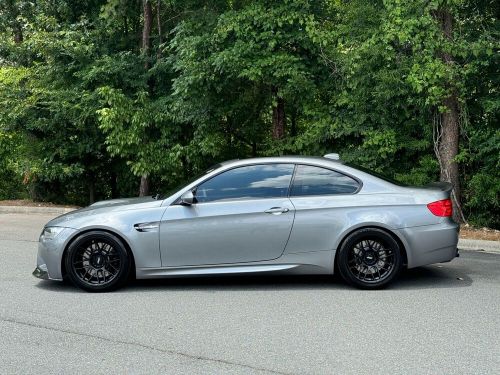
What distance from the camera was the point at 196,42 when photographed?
1270 centimetres

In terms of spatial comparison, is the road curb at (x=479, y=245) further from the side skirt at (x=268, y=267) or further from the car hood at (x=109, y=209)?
the car hood at (x=109, y=209)

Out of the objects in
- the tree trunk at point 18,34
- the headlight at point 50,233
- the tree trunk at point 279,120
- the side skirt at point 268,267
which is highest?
the tree trunk at point 18,34

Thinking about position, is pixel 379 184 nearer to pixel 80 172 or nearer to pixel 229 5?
pixel 229 5

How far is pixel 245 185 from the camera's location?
6.92 meters

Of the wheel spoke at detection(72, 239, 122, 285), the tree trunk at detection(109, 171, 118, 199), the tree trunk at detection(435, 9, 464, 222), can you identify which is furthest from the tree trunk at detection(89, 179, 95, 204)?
the wheel spoke at detection(72, 239, 122, 285)

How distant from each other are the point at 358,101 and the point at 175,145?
14.2 feet

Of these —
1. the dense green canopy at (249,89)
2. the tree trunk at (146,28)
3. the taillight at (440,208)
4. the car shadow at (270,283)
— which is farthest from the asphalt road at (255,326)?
the tree trunk at (146,28)

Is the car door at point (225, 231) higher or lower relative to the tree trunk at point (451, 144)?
lower

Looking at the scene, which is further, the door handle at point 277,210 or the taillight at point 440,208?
the taillight at point 440,208

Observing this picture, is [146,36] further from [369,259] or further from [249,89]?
[369,259]

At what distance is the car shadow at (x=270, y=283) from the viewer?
6.98 m

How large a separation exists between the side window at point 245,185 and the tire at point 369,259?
3.08ft

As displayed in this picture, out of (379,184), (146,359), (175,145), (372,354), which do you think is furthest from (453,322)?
(175,145)

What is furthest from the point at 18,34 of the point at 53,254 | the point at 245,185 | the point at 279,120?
the point at 245,185
